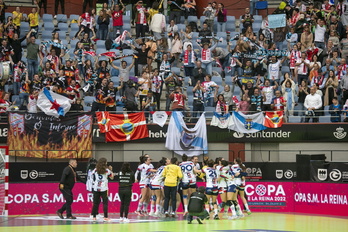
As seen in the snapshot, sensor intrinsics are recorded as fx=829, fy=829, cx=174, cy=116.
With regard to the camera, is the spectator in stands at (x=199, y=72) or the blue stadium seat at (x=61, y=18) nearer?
the spectator in stands at (x=199, y=72)

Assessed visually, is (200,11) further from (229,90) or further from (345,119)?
(345,119)

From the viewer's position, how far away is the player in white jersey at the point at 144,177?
1135 inches

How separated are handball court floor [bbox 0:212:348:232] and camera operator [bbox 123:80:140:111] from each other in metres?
5.74

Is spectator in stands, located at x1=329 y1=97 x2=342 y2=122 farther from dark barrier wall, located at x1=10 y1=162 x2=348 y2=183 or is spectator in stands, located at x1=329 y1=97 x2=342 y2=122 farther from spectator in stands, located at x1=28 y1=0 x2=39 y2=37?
spectator in stands, located at x1=28 y1=0 x2=39 y2=37

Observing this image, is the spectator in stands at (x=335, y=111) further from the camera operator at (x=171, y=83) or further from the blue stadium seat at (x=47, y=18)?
the blue stadium seat at (x=47, y=18)

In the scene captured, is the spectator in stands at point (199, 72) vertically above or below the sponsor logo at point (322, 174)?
above

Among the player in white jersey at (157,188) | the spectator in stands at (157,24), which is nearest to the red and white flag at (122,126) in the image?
the player in white jersey at (157,188)

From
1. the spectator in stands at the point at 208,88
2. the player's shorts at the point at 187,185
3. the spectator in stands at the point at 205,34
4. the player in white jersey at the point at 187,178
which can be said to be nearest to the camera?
the player in white jersey at the point at 187,178

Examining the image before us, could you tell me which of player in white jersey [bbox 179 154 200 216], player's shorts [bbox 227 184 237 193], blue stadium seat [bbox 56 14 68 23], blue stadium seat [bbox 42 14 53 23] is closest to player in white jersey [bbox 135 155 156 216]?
player in white jersey [bbox 179 154 200 216]

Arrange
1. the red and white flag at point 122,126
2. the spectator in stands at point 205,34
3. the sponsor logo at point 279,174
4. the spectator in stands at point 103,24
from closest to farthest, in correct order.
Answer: the sponsor logo at point 279,174
the red and white flag at point 122,126
the spectator in stands at point 205,34
the spectator in stands at point 103,24

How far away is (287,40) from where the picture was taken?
38.0m

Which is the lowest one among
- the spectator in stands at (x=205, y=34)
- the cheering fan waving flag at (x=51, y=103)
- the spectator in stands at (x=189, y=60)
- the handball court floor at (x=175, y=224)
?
the handball court floor at (x=175, y=224)

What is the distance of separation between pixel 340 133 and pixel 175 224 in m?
10.2

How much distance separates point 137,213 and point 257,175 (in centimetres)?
529
